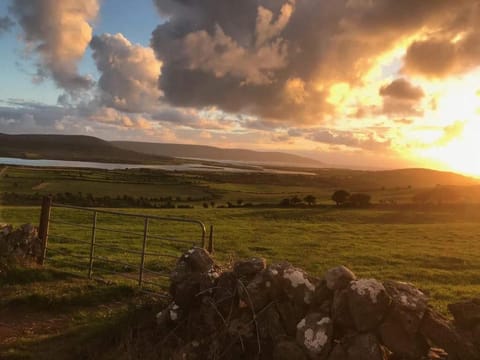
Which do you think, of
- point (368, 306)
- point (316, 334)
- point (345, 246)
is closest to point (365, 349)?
point (368, 306)

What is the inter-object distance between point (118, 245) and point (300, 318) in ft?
56.9

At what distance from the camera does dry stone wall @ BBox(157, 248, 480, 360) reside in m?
5.93

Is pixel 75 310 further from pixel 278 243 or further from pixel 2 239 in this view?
pixel 278 243

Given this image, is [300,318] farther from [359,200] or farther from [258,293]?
[359,200]

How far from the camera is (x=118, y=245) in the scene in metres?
22.4

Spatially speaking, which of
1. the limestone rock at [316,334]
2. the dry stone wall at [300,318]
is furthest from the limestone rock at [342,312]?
the limestone rock at [316,334]

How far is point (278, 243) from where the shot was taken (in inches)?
1037

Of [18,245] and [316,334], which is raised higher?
[316,334]

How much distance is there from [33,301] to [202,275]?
5245 mm

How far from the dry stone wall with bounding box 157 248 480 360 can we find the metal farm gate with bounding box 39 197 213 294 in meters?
2.67

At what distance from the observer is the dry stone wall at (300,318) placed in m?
5.93

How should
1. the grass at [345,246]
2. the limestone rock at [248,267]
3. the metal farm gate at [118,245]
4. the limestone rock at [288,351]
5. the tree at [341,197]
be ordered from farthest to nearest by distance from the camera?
the tree at [341,197], the grass at [345,246], the metal farm gate at [118,245], the limestone rock at [248,267], the limestone rock at [288,351]

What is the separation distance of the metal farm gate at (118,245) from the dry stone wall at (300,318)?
8.77 ft

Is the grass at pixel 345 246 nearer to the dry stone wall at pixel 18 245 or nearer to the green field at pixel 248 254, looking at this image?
the green field at pixel 248 254
